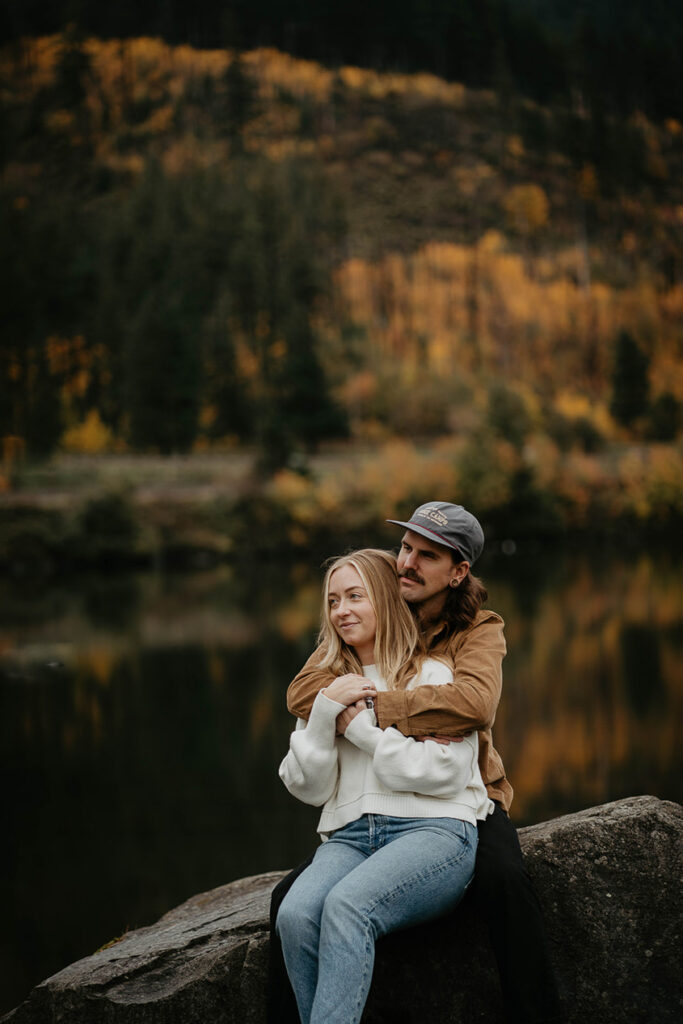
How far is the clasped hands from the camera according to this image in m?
2.98

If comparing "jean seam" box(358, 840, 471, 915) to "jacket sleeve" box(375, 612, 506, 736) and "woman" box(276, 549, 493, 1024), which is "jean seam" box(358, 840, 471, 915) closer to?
"woman" box(276, 549, 493, 1024)

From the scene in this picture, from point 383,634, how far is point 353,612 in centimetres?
11

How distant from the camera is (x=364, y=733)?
9.62 feet

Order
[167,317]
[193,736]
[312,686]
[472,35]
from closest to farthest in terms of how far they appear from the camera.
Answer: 1. [312,686]
2. [193,736]
3. [167,317]
4. [472,35]

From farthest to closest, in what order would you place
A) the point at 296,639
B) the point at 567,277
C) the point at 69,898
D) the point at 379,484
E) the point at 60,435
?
1. the point at 567,277
2. the point at 60,435
3. the point at 379,484
4. the point at 296,639
5. the point at 69,898

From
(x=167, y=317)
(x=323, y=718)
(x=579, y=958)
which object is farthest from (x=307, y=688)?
(x=167, y=317)

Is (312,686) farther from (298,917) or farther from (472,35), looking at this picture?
(472,35)

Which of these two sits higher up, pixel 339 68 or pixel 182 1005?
pixel 339 68

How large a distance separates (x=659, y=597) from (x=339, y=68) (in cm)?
7558

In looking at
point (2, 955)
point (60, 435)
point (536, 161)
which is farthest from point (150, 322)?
point (2, 955)

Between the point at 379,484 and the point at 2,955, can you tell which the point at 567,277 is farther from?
the point at 2,955

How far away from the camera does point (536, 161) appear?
284 feet

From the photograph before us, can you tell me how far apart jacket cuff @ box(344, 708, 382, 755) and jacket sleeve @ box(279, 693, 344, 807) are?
0.18ft

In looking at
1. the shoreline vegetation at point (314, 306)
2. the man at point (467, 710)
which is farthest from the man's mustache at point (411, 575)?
the shoreline vegetation at point (314, 306)
